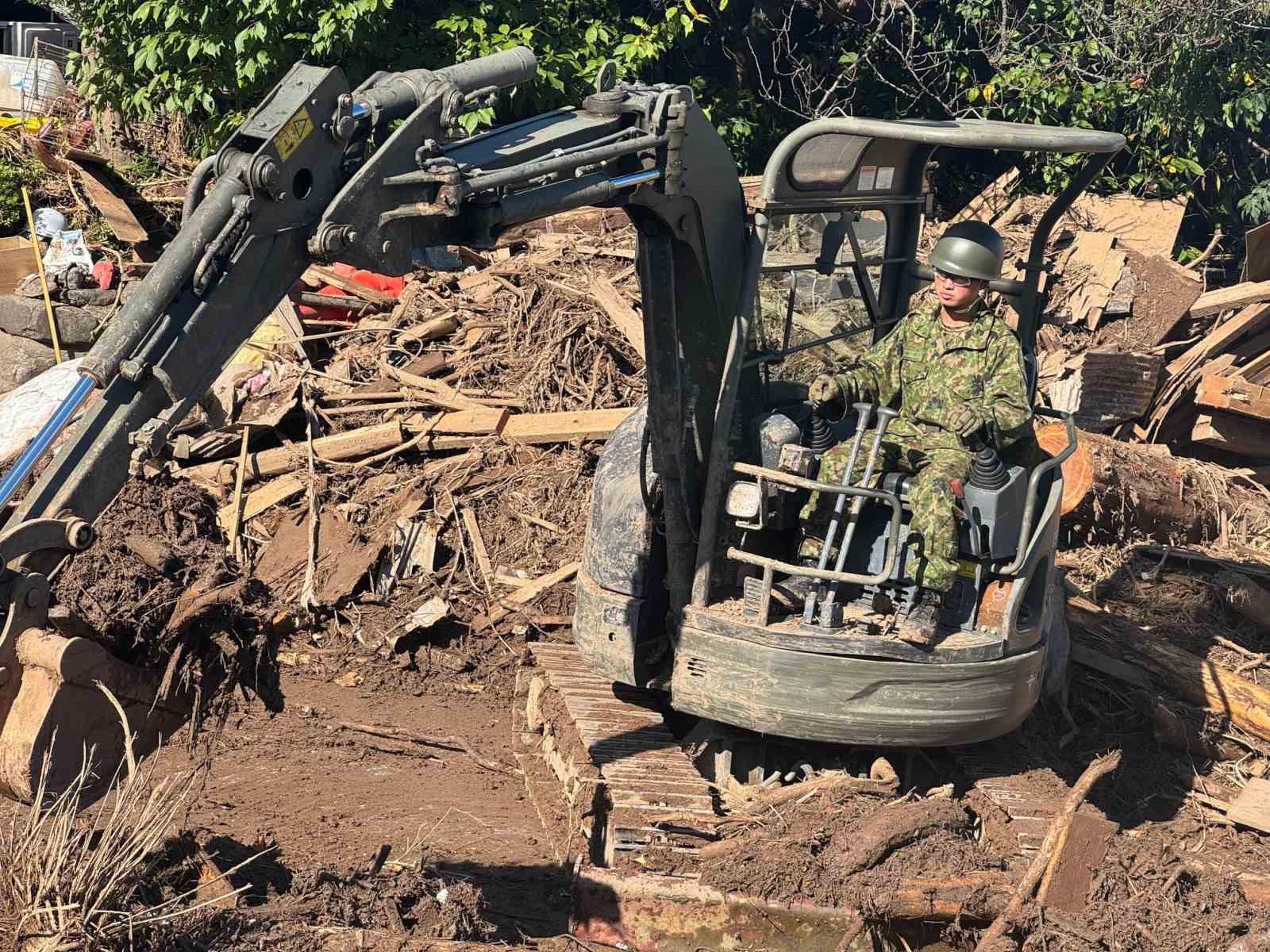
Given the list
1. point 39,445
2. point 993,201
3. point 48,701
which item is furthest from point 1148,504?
point 39,445

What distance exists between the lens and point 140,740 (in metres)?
4.80

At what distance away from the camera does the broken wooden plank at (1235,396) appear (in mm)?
11281

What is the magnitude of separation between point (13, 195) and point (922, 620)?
11.6m

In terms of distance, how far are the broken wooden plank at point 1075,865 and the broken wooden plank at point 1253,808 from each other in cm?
187

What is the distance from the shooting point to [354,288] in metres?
12.2

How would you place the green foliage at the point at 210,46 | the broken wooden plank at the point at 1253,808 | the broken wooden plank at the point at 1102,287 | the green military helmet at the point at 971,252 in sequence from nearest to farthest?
the green military helmet at the point at 971,252, the broken wooden plank at the point at 1253,808, the broken wooden plank at the point at 1102,287, the green foliage at the point at 210,46

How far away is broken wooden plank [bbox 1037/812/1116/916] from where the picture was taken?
5.76 m

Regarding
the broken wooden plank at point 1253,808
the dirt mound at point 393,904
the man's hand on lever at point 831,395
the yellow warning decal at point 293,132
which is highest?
the yellow warning decal at point 293,132

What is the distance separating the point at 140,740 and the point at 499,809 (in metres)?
2.53

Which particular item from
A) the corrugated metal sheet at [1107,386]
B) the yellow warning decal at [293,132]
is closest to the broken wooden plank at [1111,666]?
the corrugated metal sheet at [1107,386]

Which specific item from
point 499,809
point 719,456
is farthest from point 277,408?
point 719,456

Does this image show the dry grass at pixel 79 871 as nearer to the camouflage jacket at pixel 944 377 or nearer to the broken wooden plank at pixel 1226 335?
the camouflage jacket at pixel 944 377

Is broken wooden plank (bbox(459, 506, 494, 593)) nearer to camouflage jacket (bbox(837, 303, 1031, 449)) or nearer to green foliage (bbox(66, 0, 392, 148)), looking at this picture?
camouflage jacket (bbox(837, 303, 1031, 449))

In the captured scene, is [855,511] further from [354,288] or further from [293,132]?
[354,288]
